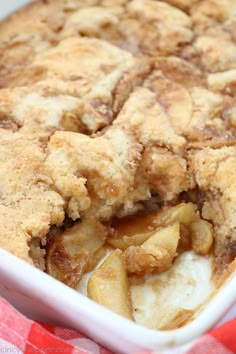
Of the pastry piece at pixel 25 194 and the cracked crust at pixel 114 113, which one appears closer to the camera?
the pastry piece at pixel 25 194

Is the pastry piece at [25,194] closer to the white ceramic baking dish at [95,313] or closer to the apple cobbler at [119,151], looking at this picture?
the apple cobbler at [119,151]

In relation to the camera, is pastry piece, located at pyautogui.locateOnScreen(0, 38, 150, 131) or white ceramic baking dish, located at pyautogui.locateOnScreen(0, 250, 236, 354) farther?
pastry piece, located at pyautogui.locateOnScreen(0, 38, 150, 131)

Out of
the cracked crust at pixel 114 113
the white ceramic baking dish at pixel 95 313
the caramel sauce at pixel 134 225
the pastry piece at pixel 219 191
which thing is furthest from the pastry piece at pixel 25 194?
the pastry piece at pixel 219 191

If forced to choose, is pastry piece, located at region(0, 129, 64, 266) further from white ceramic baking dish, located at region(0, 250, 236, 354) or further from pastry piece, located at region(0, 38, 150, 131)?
pastry piece, located at region(0, 38, 150, 131)

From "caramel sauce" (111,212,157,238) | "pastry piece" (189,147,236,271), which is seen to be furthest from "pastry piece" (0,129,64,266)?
"pastry piece" (189,147,236,271)

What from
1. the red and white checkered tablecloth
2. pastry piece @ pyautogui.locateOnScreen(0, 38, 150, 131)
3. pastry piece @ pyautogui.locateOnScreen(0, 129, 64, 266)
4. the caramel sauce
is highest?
pastry piece @ pyautogui.locateOnScreen(0, 38, 150, 131)

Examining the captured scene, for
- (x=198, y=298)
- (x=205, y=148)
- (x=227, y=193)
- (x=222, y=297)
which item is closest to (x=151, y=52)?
(x=205, y=148)

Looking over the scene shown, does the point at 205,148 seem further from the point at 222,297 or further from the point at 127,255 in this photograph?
the point at 222,297
